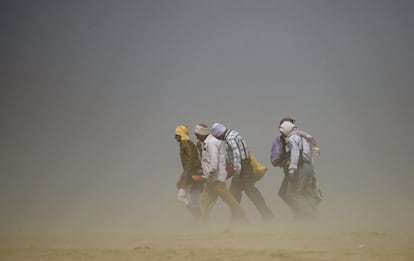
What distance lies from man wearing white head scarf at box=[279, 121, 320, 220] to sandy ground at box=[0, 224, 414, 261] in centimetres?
34

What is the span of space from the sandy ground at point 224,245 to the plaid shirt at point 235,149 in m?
1.00

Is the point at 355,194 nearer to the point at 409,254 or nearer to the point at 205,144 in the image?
the point at 205,144

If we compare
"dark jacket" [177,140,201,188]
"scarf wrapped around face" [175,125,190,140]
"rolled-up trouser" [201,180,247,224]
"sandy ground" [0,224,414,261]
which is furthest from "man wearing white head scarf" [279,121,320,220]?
"scarf wrapped around face" [175,125,190,140]

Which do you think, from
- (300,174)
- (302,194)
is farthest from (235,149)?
(302,194)

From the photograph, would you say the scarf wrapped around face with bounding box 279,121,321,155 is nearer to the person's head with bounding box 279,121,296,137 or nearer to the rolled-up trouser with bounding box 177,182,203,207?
the person's head with bounding box 279,121,296,137

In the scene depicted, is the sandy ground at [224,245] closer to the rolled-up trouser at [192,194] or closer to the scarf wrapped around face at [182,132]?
the rolled-up trouser at [192,194]

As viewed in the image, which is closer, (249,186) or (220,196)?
(220,196)

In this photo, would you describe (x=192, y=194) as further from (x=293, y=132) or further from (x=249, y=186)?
(x=293, y=132)

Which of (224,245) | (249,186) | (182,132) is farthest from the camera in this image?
(182,132)

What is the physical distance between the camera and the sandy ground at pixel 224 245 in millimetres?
6250

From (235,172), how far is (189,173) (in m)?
0.76

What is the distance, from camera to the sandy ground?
625 cm

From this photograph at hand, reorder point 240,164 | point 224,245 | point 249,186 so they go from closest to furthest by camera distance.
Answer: point 224,245
point 240,164
point 249,186

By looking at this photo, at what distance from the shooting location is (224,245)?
23.3ft
